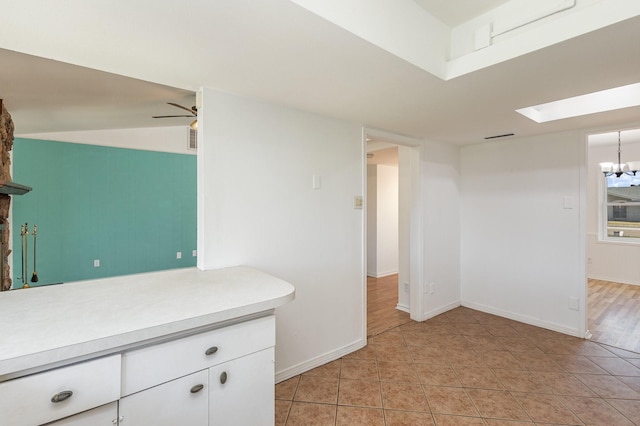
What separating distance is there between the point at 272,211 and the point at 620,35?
201 centimetres

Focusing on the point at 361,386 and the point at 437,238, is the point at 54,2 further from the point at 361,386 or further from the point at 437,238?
the point at 437,238

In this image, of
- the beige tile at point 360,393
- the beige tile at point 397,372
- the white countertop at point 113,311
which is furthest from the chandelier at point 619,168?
the white countertop at point 113,311

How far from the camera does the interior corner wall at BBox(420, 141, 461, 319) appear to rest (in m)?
3.36

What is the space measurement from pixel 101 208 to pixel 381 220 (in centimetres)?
462

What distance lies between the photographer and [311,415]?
5.99 feet

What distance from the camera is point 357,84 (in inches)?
69.5

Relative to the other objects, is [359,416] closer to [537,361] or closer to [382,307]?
[537,361]

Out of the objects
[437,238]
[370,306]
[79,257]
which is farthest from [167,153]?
[437,238]

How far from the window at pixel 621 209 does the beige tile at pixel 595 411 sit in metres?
4.68

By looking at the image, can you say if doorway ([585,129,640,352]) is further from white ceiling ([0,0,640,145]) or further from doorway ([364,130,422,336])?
white ceiling ([0,0,640,145])

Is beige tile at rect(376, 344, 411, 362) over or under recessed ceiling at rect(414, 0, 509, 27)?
under

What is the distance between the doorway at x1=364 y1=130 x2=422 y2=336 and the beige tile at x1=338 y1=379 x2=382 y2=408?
86cm

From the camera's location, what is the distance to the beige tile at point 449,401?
1859 millimetres

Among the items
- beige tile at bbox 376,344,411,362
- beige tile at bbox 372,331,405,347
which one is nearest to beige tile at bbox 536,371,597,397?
beige tile at bbox 376,344,411,362
